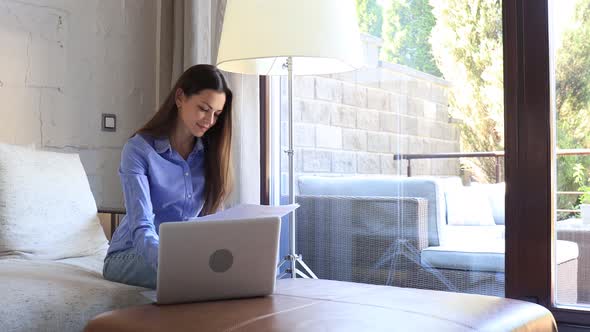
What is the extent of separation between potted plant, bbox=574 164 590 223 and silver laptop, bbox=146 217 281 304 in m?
1.32

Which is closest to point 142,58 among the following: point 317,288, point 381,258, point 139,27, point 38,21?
point 139,27

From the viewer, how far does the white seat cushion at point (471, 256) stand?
2.60m

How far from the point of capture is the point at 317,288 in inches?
71.9

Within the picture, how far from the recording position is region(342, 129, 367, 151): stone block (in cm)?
296

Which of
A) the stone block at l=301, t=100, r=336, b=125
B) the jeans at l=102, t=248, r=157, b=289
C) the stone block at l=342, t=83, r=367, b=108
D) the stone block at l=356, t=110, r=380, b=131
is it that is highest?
the stone block at l=342, t=83, r=367, b=108

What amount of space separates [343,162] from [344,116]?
0.66ft

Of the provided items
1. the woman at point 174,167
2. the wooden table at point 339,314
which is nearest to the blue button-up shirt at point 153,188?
the woman at point 174,167

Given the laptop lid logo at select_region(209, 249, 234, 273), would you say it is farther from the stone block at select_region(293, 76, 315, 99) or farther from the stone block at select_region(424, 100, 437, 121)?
the stone block at select_region(293, 76, 315, 99)

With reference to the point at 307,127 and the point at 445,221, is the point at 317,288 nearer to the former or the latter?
the point at 445,221

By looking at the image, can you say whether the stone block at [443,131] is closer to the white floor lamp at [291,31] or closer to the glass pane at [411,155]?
the glass pane at [411,155]

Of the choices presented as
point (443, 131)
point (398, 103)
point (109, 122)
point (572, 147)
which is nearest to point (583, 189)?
point (572, 147)

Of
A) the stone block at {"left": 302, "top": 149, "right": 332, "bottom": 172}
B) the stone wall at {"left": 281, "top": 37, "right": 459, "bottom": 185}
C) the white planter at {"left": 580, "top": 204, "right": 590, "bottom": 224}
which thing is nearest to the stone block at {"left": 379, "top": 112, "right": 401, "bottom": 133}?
the stone wall at {"left": 281, "top": 37, "right": 459, "bottom": 185}

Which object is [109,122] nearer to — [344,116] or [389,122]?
[344,116]

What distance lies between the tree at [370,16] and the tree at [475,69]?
0.28 meters
